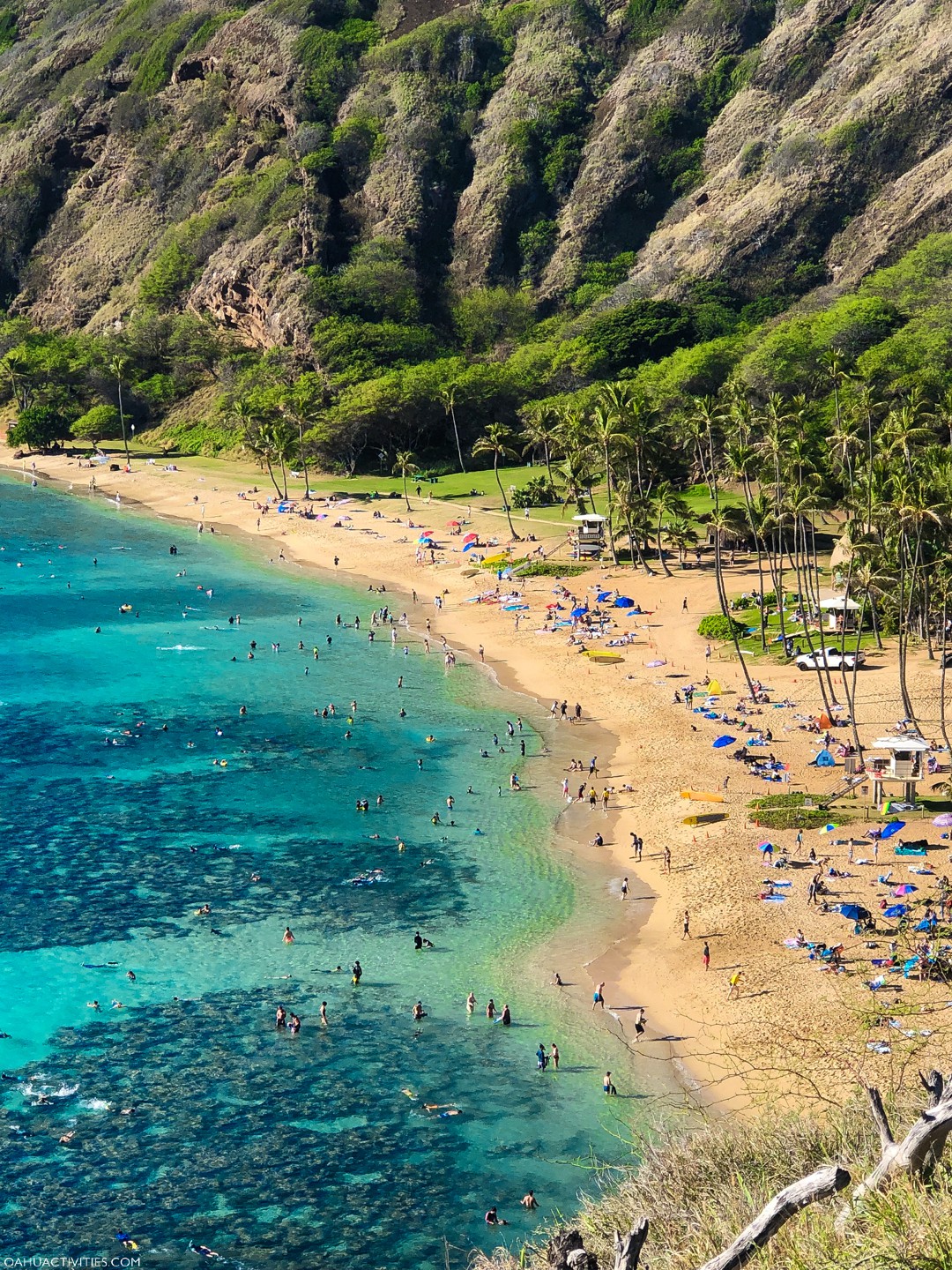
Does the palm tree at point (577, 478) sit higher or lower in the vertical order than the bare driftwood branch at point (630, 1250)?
higher

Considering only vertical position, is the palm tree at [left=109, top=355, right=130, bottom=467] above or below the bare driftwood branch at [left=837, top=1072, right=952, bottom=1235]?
above

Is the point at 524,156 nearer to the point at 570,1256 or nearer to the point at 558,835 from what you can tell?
the point at 558,835

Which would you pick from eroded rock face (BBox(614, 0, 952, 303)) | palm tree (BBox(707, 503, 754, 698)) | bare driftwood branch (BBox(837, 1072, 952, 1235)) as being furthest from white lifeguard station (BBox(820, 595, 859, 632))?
eroded rock face (BBox(614, 0, 952, 303))

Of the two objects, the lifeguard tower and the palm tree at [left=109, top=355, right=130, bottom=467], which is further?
the palm tree at [left=109, top=355, right=130, bottom=467]

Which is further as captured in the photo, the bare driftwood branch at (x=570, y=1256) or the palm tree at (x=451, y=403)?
the palm tree at (x=451, y=403)

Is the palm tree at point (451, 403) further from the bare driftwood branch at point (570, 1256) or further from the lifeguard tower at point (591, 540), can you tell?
the bare driftwood branch at point (570, 1256)

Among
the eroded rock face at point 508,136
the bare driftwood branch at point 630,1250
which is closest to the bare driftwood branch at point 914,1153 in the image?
the bare driftwood branch at point 630,1250

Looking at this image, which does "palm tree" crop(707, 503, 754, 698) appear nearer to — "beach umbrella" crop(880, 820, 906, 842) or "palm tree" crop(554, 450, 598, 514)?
"palm tree" crop(554, 450, 598, 514)

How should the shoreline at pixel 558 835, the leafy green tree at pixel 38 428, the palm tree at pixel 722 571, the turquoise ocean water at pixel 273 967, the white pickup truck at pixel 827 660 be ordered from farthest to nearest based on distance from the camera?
the leafy green tree at pixel 38 428
the palm tree at pixel 722 571
the white pickup truck at pixel 827 660
the shoreline at pixel 558 835
the turquoise ocean water at pixel 273 967
